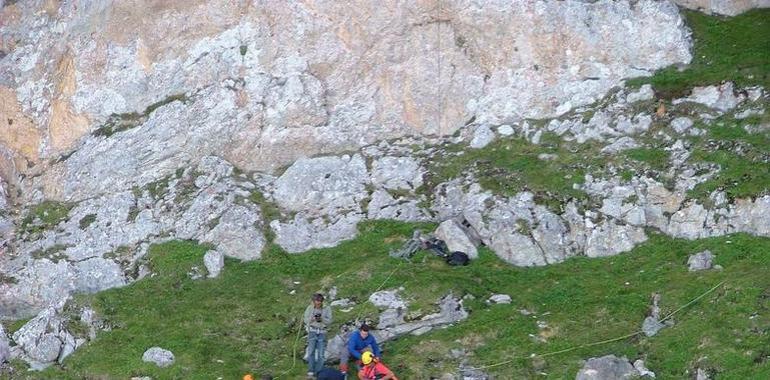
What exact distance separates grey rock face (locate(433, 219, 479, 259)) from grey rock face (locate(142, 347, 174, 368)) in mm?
8081

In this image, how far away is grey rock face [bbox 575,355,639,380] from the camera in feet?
73.4

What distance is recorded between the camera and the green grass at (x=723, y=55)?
2994cm

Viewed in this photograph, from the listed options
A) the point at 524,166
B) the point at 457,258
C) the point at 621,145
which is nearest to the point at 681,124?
the point at 621,145

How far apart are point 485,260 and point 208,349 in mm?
7786

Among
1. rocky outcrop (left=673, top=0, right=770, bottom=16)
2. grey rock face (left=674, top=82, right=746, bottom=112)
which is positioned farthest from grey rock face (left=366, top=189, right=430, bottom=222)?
rocky outcrop (left=673, top=0, right=770, bottom=16)

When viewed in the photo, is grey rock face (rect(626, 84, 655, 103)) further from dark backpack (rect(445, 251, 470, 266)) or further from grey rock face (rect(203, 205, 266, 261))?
grey rock face (rect(203, 205, 266, 261))

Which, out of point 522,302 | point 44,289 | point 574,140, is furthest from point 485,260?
point 44,289

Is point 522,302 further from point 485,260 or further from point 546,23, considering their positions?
point 546,23

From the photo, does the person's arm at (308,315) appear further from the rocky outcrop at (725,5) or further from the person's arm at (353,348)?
the rocky outcrop at (725,5)

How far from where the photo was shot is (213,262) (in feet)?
96.0

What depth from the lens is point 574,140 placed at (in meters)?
30.3

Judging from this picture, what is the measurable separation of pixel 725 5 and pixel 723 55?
269cm

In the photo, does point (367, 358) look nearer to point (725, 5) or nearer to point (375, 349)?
point (375, 349)

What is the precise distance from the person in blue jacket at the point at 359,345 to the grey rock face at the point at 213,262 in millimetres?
6521
